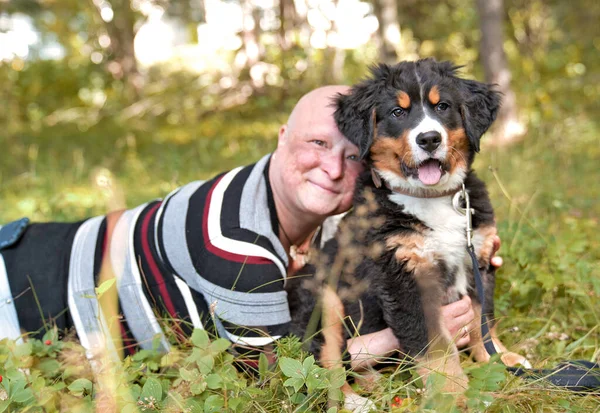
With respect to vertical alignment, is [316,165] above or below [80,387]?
above

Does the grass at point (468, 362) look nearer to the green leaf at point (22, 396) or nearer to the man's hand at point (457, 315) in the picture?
the green leaf at point (22, 396)

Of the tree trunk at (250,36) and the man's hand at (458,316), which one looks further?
the tree trunk at (250,36)

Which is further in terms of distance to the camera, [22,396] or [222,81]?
[222,81]

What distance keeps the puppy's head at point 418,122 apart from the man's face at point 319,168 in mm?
148

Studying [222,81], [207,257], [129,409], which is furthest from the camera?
[222,81]

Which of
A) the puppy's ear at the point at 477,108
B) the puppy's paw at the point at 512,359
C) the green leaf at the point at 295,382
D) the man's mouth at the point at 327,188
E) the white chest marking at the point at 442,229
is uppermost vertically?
the puppy's ear at the point at 477,108

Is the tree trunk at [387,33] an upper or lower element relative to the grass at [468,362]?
upper

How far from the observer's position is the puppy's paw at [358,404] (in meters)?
2.29

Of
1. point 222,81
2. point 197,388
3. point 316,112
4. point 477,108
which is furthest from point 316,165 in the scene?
point 222,81

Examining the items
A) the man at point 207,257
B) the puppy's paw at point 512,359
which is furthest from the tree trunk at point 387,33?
the puppy's paw at point 512,359

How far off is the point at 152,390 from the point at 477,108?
181 centimetres

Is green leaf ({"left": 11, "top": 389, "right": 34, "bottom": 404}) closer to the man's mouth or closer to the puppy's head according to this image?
the man's mouth

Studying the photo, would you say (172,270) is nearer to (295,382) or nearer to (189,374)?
(189,374)

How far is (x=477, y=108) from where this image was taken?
282cm
